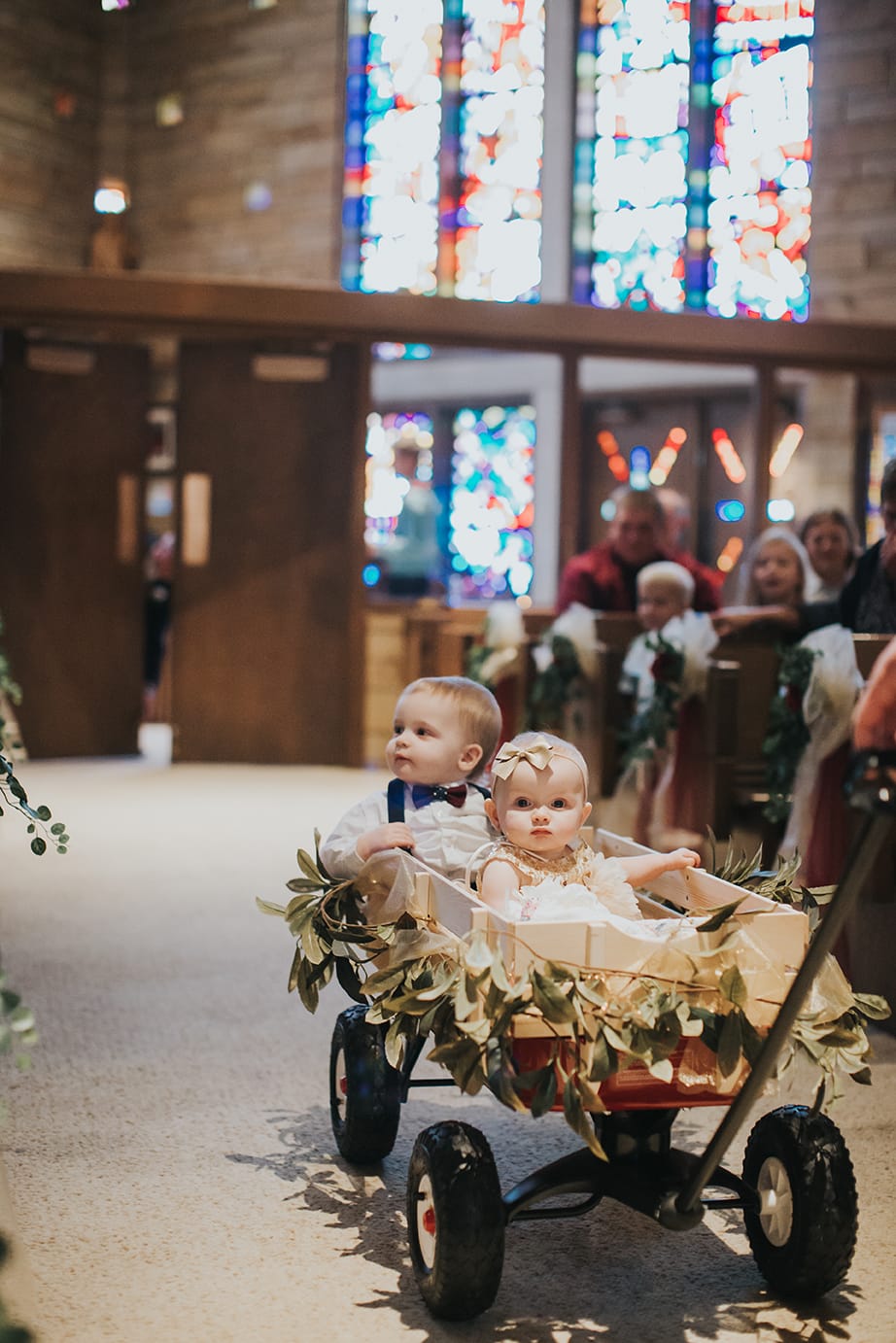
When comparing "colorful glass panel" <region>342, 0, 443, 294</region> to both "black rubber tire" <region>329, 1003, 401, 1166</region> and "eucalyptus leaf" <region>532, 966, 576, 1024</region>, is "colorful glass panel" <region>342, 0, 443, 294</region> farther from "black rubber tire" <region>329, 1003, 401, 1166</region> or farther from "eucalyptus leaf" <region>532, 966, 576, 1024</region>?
"eucalyptus leaf" <region>532, 966, 576, 1024</region>

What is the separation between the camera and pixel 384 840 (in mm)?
2387

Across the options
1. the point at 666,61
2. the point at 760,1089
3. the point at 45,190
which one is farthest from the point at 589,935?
the point at 45,190

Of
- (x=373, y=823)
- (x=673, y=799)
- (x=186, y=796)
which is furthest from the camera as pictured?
(x=186, y=796)

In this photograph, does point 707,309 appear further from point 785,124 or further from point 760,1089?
point 760,1089

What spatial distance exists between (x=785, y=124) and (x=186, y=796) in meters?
6.00

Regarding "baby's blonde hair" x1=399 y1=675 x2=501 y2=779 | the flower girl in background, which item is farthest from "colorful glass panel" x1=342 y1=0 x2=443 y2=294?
"baby's blonde hair" x1=399 y1=675 x2=501 y2=779

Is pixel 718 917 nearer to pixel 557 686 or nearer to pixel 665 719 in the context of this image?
pixel 665 719

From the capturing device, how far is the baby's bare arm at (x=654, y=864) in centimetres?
228

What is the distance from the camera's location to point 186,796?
7.18 metres

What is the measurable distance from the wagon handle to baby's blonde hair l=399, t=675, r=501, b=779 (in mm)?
887

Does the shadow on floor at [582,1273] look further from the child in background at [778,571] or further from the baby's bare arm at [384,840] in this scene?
the child in background at [778,571]

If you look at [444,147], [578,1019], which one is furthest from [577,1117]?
[444,147]

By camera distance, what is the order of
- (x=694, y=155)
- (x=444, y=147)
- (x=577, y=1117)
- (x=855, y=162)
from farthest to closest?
(x=444, y=147)
(x=694, y=155)
(x=855, y=162)
(x=577, y=1117)

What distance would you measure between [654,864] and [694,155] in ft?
28.4
